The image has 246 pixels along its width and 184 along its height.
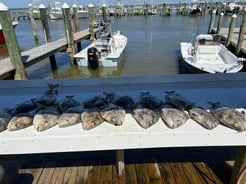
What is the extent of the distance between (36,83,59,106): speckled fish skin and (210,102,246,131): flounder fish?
1.42 m

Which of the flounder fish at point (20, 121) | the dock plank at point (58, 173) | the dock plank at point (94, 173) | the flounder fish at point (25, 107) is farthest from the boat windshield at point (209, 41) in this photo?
the flounder fish at point (20, 121)

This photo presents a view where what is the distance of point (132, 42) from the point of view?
14.7m

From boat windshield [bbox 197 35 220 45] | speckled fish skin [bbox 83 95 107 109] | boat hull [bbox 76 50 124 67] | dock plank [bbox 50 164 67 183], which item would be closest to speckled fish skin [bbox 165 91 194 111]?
speckled fish skin [bbox 83 95 107 109]

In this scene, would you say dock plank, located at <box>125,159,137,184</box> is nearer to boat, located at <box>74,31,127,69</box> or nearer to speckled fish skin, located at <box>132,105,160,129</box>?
speckled fish skin, located at <box>132,105,160,129</box>

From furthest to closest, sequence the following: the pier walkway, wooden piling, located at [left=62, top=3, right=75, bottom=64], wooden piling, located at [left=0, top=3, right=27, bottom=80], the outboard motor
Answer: wooden piling, located at [left=62, top=3, right=75, bottom=64], the outboard motor, the pier walkway, wooden piling, located at [left=0, top=3, right=27, bottom=80]

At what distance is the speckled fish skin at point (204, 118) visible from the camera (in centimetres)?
136

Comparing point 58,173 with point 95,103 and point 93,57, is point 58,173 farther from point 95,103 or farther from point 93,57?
point 93,57

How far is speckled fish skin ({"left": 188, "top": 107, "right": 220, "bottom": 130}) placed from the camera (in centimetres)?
136

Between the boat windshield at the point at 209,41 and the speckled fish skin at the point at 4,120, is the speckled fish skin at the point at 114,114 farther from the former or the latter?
the boat windshield at the point at 209,41

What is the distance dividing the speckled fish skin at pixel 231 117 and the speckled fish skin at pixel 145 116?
1.57 ft

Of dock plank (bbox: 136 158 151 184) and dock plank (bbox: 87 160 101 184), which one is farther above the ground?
dock plank (bbox: 87 160 101 184)

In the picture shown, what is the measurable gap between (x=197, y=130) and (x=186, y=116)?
5.5 inches

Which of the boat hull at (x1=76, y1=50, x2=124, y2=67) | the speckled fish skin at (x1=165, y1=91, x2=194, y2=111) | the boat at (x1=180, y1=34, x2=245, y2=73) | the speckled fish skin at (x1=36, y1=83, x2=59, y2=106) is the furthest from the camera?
the boat hull at (x1=76, y1=50, x2=124, y2=67)

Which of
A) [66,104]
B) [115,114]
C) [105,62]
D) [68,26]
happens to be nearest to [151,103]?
[115,114]
